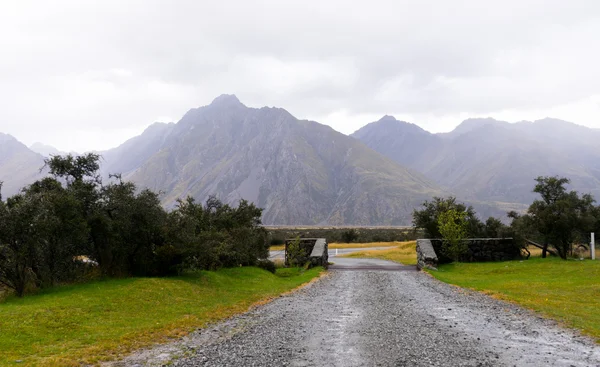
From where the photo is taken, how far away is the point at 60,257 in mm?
16047

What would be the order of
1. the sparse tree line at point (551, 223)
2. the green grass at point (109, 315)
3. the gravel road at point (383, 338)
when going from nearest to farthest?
the gravel road at point (383, 338)
the green grass at point (109, 315)
the sparse tree line at point (551, 223)

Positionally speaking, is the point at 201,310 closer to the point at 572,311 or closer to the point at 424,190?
the point at 572,311

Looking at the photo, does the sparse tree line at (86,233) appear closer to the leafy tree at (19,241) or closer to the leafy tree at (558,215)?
the leafy tree at (19,241)

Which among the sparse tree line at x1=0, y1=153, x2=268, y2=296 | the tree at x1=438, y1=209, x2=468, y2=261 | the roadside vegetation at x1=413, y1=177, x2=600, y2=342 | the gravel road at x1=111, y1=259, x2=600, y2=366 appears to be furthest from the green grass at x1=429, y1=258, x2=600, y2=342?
the sparse tree line at x1=0, y1=153, x2=268, y2=296

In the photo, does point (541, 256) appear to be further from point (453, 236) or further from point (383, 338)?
point (383, 338)

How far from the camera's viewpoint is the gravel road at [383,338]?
27.6ft

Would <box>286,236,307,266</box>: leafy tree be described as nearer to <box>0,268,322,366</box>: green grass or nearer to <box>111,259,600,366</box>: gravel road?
<box>0,268,322,366</box>: green grass

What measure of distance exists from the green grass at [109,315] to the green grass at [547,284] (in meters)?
9.30

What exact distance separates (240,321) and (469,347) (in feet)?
20.5

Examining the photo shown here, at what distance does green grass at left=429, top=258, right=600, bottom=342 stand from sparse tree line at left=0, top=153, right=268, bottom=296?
12876 millimetres

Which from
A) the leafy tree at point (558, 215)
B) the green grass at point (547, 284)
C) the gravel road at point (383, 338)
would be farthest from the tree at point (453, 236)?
the gravel road at point (383, 338)

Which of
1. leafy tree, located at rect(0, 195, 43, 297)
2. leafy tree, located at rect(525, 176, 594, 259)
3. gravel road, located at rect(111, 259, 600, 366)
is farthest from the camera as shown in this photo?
leafy tree, located at rect(525, 176, 594, 259)

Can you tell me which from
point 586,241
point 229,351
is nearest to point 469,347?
point 229,351

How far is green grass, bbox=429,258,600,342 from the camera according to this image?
12875 mm
